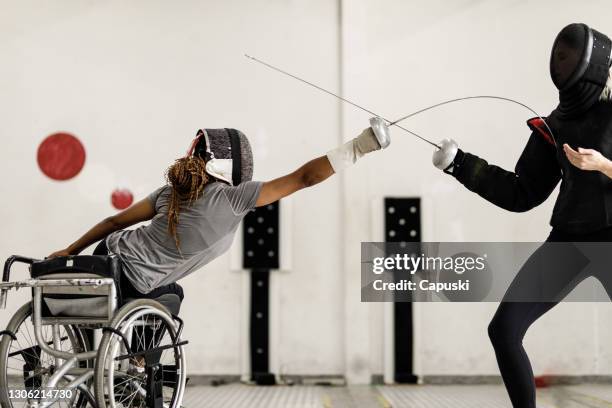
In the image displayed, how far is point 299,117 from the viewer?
3477 millimetres

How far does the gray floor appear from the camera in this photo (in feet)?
9.43

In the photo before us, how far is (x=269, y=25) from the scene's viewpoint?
3.50 metres

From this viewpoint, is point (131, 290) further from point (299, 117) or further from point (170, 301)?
point (299, 117)


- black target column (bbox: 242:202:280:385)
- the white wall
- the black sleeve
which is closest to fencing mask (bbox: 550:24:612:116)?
the black sleeve

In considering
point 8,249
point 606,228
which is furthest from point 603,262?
point 8,249

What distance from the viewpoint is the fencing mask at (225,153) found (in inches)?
87.4

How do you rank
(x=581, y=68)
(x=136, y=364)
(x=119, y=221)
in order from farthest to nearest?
(x=119, y=221)
(x=136, y=364)
(x=581, y=68)

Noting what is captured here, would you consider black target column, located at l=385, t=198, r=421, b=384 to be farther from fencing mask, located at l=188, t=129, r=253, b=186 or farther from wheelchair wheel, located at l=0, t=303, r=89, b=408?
wheelchair wheel, located at l=0, t=303, r=89, b=408

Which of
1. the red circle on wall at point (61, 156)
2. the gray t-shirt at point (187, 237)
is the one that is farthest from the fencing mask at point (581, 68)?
the red circle on wall at point (61, 156)

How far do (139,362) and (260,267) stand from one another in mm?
1367

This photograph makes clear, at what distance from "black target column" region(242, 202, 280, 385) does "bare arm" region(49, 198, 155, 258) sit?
119 cm

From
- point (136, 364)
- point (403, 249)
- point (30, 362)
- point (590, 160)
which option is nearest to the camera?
point (590, 160)

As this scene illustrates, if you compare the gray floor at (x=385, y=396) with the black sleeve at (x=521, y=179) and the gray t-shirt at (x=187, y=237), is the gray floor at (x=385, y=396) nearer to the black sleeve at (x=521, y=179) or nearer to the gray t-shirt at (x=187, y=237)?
the gray t-shirt at (x=187, y=237)

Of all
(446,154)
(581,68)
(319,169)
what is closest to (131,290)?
(319,169)
